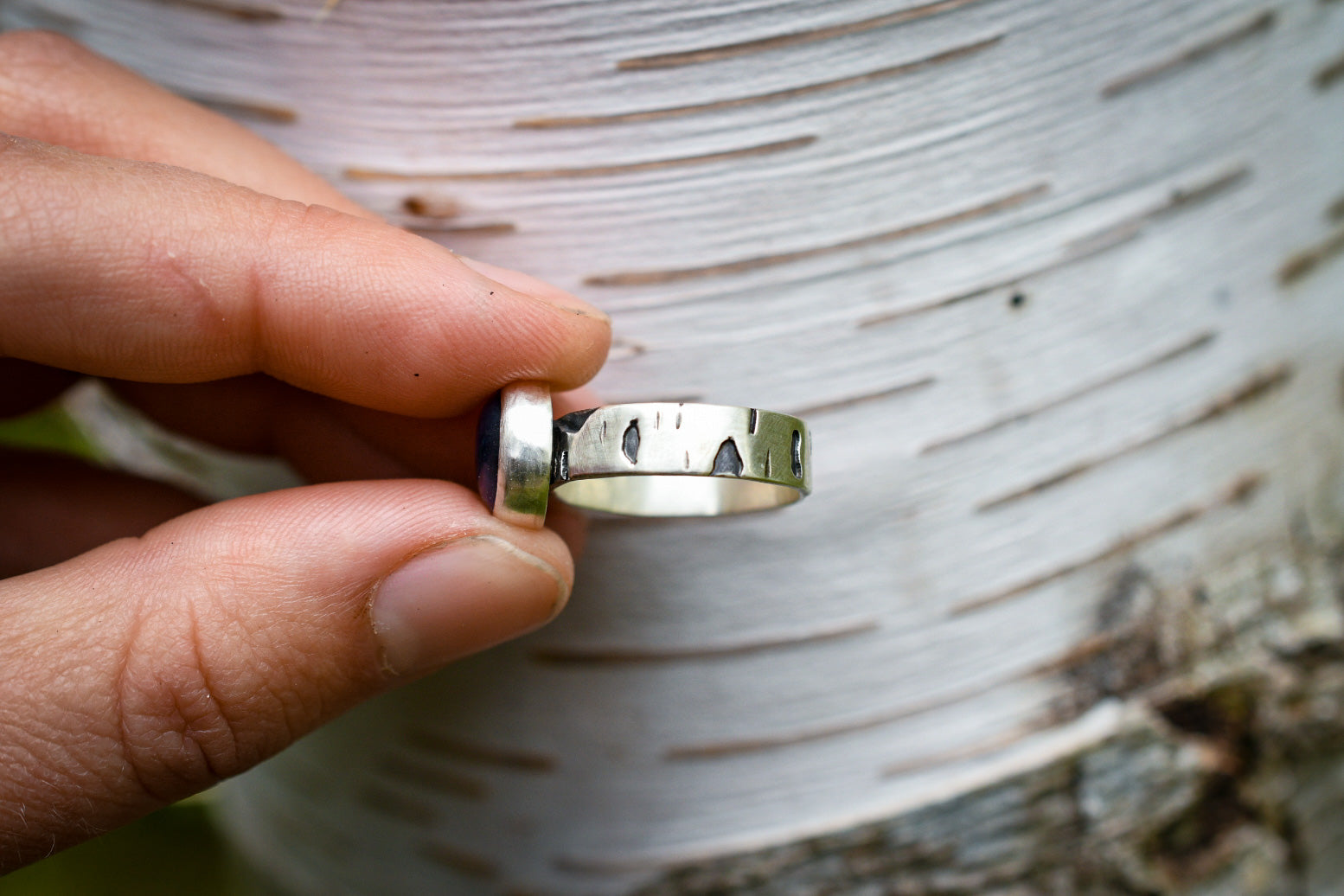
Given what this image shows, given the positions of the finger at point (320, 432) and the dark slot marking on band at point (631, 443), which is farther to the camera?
the finger at point (320, 432)

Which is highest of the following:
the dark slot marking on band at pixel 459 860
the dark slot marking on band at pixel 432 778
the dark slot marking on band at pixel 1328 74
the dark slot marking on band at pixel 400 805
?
the dark slot marking on band at pixel 1328 74

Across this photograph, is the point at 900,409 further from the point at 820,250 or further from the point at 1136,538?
the point at 1136,538

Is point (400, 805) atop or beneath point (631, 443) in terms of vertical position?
beneath

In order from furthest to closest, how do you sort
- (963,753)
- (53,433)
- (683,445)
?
(53,433), (963,753), (683,445)

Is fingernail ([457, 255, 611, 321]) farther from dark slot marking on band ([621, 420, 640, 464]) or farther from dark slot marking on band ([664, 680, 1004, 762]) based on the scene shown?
dark slot marking on band ([664, 680, 1004, 762])

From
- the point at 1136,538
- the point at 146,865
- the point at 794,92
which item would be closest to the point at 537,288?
the point at 794,92

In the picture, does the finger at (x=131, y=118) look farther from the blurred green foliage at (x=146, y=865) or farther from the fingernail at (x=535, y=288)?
the blurred green foliage at (x=146, y=865)

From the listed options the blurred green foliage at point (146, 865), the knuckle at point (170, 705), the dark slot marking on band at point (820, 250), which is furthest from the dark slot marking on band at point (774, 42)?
the blurred green foliage at point (146, 865)

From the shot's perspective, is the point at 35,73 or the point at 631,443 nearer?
the point at 631,443
